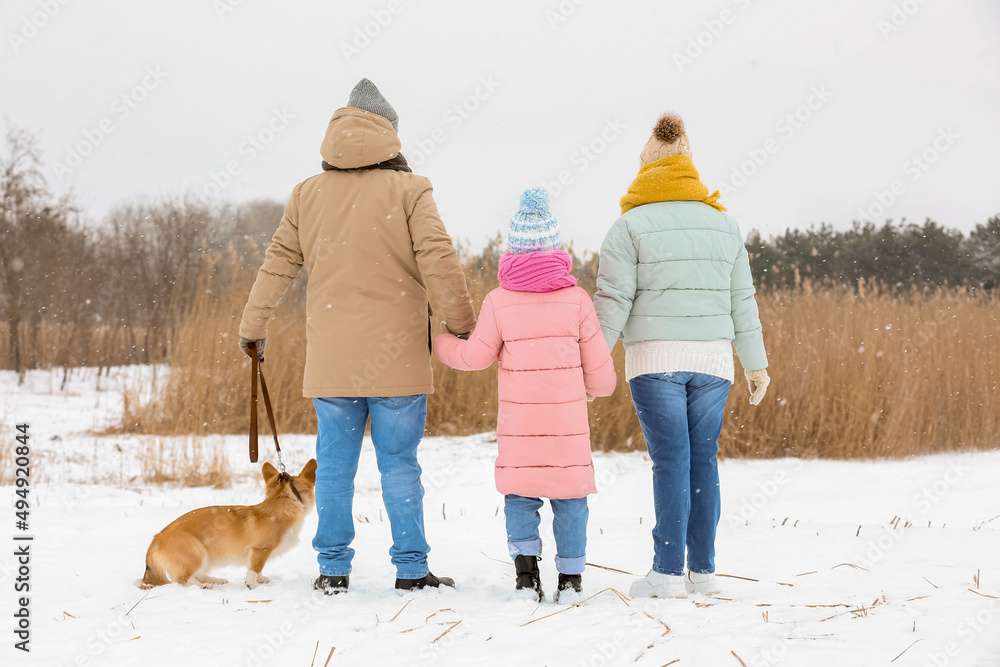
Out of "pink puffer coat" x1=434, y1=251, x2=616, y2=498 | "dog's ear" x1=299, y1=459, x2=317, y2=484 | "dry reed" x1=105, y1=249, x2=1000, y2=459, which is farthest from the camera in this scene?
"dry reed" x1=105, y1=249, x2=1000, y2=459

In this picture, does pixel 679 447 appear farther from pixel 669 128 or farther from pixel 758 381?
pixel 669 128

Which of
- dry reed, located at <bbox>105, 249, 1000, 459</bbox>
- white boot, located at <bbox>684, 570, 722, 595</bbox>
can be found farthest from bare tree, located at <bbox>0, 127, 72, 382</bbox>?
white boot, located at <bbox>684, 570, 722, 595</bbox>

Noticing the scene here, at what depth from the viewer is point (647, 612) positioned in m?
2.34

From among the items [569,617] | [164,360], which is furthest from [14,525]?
[164,360]

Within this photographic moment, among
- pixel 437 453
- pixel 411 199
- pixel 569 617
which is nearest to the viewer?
pixel 569 617

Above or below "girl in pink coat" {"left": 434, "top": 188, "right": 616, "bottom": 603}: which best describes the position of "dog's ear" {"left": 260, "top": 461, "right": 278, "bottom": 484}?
below

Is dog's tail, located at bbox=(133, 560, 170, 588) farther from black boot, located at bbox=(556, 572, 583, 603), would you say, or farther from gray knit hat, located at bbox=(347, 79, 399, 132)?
gray knit hat, located at bbox=(347, 79, 399, 132)

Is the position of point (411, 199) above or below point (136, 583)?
above

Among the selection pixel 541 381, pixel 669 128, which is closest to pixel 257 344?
pixel 541 381

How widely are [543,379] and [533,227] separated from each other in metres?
0.57

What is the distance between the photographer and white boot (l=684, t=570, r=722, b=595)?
2.81m

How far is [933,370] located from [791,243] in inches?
361

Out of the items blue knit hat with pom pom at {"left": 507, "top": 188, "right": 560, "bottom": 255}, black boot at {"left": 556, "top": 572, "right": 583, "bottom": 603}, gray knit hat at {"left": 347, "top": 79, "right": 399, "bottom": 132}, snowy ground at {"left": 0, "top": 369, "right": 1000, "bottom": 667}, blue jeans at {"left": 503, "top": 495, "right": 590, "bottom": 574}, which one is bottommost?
snowy ground at {"left": 0, "top": 369, "right": 1000, "bottom": 667}

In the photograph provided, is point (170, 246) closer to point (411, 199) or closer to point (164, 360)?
point (164, 360)
